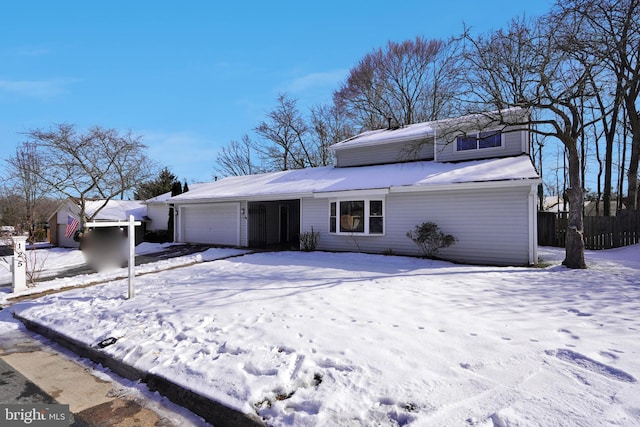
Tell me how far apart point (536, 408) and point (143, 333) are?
4598 millimetres

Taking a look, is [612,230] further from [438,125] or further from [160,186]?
[160,186]

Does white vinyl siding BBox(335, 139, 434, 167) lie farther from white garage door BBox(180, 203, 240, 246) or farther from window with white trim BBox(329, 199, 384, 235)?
white garage door BBox(180, 203, 240, 246)

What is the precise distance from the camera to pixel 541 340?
389 centimetres

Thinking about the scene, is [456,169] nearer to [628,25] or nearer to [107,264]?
[628,25]

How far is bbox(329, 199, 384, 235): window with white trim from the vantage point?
12.8 m

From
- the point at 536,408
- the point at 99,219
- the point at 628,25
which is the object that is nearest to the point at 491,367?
the point at 536,408

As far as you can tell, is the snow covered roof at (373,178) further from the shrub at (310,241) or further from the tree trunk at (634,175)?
the tree trunk at (634,175)

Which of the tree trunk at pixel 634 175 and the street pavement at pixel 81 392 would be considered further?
the tree trunk at pixel 634 175

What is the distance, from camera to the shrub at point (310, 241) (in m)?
14.0

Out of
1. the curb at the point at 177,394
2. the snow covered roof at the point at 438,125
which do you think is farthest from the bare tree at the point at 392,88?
the curb at the point at 177,394

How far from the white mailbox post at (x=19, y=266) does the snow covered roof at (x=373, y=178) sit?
8.02 m

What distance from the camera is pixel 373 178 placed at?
13562mm

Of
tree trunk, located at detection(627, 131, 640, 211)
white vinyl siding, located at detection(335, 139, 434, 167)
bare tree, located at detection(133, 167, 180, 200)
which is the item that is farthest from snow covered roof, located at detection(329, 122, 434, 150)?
bare tree, located at detection(133, 167, 180, 200)

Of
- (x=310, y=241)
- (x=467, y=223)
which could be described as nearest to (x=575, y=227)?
(x=467, y=223)
